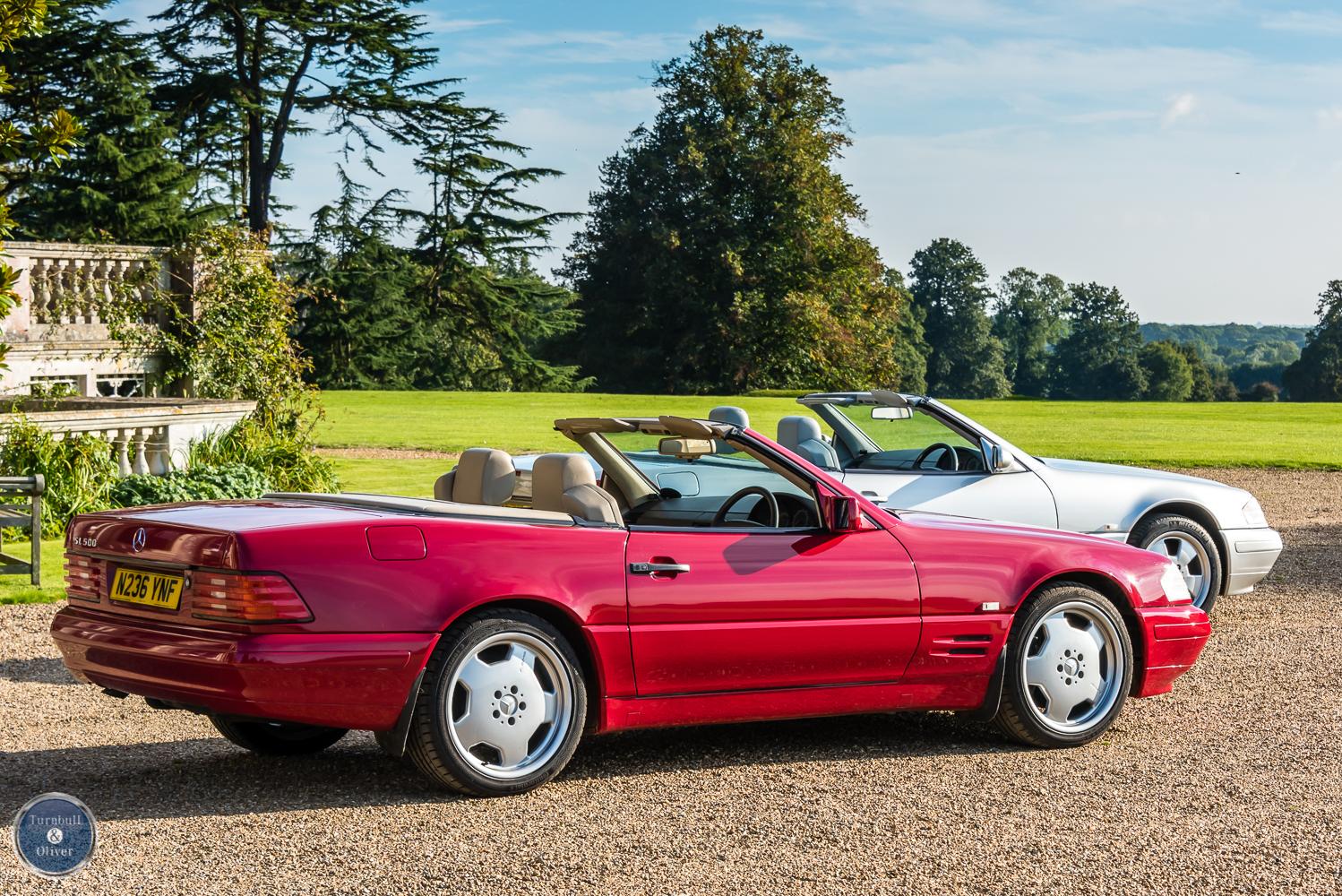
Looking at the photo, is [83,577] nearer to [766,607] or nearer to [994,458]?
[766,607]

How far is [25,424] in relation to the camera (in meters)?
12.0

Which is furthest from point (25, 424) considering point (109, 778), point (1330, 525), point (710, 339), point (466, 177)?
point (710, 339)

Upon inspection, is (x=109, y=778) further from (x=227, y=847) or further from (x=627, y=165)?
(x=627, y=165)

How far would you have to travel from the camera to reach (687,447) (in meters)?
5.23

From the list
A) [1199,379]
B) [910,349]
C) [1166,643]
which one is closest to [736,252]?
[910,349]

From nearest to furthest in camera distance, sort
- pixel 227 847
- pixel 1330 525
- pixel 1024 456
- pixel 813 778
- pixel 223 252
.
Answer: pixel 227 847
pixel 813 778
pixel 1024 456
pixel 1330 525
pixel 223 252

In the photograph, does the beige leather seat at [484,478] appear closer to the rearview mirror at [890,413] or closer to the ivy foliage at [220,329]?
the rearview mirror at [890,413]

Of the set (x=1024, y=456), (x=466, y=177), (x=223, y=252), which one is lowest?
(x=1024, y=456)

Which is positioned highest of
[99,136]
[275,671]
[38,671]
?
[99,136]

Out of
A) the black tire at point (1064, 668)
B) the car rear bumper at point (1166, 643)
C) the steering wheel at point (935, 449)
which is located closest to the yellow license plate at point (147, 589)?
the black tire at point (1064, 668)

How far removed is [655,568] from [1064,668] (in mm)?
1901

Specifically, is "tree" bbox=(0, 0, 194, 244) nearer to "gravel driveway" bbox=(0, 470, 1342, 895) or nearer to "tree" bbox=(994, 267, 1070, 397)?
"gravel driveway" bbox=(0, 470, 1342, 895)

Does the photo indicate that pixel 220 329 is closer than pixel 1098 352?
Yes

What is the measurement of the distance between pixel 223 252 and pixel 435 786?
1326cm
